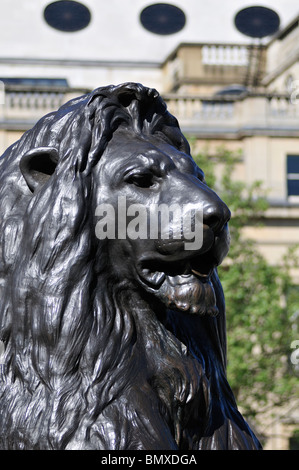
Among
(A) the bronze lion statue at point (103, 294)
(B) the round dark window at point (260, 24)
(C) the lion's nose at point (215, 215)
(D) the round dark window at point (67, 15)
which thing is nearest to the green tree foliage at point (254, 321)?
(D) the round dark window at point (67, 15)

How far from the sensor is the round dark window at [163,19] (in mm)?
28938

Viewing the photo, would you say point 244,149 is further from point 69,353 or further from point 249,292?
point 69,353

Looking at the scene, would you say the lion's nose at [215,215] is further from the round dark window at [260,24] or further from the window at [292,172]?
the round dark window at [260,24]

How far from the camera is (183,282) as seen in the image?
2.70 meters

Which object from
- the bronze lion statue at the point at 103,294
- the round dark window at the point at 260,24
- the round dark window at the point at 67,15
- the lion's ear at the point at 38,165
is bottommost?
the bronze lion statue at the point at 103,294

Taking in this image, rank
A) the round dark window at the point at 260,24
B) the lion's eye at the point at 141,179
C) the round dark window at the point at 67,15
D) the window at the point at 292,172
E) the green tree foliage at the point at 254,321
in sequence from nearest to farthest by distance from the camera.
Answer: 1. the lion's eye at the point at 141,179
2. the green tree foliage at the point at 254,321
3. the window at the point at 292,172
4. the round dark window at the point at 67,15
5. the round dark window at the point at 260,24

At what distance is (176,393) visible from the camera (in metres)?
2.75

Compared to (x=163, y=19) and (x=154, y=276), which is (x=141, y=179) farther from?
(x=163, y=19)

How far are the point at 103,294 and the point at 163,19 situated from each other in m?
28.1

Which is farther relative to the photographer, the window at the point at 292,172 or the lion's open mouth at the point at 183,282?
the window at the point at 292,172

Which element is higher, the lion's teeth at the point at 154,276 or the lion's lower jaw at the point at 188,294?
the lion's teeth at the point at 154,276

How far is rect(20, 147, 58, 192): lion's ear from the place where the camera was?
2.82m

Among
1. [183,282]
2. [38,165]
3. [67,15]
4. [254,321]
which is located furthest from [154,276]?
[67,15]

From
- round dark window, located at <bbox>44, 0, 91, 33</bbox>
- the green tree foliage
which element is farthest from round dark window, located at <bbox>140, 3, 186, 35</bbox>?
the green tree foliage
